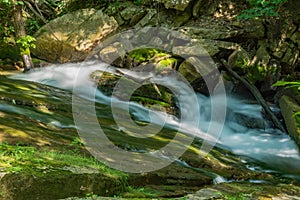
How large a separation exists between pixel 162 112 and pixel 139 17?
6.25 meters

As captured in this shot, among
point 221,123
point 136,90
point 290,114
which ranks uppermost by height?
point 290,114

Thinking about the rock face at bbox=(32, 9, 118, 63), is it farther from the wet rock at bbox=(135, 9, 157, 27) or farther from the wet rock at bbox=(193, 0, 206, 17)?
the wet rock at bbox=(193, 0, 206, 17)

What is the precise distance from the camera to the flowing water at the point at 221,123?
7.34 m

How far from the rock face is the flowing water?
918mm

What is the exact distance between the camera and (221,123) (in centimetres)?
998

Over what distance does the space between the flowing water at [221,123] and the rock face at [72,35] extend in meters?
0.92

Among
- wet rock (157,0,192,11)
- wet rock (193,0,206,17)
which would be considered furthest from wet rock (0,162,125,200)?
wet rock (193,0,206,17)

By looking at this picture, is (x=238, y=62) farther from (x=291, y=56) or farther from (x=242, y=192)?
(x=242, y=192)

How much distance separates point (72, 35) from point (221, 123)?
711cm

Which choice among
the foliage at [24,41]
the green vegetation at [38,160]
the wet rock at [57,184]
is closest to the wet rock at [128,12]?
the foliage at [24,41]

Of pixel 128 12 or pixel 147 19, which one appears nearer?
pixel 147 19

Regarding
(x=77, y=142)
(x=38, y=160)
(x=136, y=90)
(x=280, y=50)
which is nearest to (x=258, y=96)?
(x=280, y=50)

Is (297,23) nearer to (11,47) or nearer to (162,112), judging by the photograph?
(162,112)

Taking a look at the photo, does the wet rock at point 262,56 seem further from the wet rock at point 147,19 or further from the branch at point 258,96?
the wet rock at point 147,19
